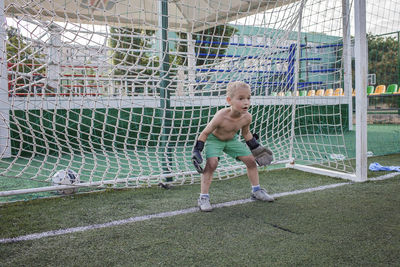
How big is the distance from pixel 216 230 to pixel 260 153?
3.08ft

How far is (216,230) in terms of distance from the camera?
1.95 meters

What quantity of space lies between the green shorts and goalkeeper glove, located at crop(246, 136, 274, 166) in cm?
7

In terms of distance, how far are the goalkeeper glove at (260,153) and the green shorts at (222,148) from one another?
7 centimetres

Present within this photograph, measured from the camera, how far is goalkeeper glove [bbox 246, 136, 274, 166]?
268 cm

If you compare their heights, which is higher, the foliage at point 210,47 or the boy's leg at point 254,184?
the foliage at point 210,47

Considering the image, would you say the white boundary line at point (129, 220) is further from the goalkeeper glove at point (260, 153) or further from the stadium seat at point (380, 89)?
the stadium seat at point (380, 89)

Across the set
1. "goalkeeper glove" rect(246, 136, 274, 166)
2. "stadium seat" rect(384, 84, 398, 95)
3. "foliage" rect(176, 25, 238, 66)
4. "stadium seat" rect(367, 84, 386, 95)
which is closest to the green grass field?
"goalkeeper glove" rect(246, 136, 274, 166)

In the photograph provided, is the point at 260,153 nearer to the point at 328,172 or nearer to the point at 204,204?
the point at 204,204

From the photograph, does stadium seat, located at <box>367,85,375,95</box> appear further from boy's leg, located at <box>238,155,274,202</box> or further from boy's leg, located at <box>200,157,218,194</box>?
boy's leg, located at <box>200,157,218,194</box>

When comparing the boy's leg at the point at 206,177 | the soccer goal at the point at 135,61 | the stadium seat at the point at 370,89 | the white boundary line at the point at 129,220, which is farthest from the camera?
the stadium seat at the point at 370,89

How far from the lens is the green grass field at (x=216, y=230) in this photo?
155cm

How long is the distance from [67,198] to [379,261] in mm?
2347

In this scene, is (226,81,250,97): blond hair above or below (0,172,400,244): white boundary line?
above

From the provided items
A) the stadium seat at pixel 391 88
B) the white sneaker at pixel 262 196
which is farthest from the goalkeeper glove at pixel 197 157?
the stadium seat at pixel 391 88
